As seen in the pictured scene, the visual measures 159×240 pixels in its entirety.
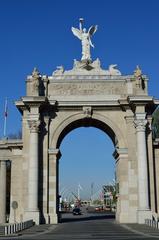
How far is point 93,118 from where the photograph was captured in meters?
41.2

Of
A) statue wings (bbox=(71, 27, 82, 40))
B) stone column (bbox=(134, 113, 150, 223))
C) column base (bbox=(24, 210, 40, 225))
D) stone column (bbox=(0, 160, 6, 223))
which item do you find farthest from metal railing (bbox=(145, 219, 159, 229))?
statue wings (bbox=(71, 27, 82, 40))

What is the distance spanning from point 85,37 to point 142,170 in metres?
13.4

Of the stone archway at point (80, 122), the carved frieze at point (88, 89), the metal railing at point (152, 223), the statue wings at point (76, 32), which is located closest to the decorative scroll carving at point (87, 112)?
the stone archway at point (80, 122)

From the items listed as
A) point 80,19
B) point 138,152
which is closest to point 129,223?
point 138,152

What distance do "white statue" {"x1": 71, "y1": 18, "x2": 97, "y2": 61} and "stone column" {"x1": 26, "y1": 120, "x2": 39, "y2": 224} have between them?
26.6ft

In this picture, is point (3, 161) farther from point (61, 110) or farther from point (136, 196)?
point (136, 196)

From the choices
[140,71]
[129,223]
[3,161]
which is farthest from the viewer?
[3,161]

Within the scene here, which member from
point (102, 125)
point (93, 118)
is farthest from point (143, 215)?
point (93, 118)

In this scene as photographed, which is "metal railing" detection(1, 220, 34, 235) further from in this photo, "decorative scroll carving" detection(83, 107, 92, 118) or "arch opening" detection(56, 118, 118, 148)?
"decorative scroll carving" detection(83, 107, 92, 118)

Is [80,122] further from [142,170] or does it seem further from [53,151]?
[142,170]

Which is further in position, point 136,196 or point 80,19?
point 80,19

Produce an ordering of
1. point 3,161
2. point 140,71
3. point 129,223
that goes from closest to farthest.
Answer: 1. point 129,223
2. point 140,71
3. point 3,161

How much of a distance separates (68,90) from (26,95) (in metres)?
3.68

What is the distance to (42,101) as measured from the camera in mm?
39750
